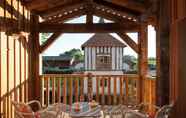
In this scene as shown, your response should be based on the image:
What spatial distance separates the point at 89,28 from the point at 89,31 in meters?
0.08

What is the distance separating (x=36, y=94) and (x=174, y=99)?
4052 millimetres

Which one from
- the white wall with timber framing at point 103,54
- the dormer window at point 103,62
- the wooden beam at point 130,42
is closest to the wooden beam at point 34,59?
the wooden beam at point 130,42

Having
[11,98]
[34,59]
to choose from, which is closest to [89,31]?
[34,59]

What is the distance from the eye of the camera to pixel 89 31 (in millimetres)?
7215

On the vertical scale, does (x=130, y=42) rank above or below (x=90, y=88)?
above

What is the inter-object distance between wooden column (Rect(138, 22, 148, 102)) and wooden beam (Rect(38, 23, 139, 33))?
0.23 m

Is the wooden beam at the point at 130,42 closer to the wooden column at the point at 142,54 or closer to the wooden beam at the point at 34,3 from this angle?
the wooden column at the point at 142,54

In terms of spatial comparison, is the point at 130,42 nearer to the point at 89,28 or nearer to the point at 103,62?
the point at 89,28

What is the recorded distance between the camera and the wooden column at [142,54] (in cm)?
699

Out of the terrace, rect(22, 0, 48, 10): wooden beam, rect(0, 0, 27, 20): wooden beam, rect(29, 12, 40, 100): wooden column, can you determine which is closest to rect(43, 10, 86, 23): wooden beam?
the terrace

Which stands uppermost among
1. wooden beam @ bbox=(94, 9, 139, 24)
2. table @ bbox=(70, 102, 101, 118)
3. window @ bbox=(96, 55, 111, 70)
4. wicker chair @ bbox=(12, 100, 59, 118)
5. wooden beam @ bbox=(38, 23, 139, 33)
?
wooden beam @ bbox=(94, 9, 139, 24)

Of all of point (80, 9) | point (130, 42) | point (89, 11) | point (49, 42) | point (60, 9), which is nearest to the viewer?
point (130, 42)

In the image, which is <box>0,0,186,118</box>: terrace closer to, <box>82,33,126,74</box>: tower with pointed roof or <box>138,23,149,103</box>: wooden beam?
<box>138,23,149,103</box>: wooden beam

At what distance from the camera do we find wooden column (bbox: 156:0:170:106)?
473cm
